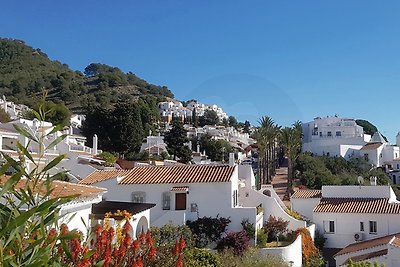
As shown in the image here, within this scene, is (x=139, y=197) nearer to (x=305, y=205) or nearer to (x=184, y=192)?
(x=184, y=192)

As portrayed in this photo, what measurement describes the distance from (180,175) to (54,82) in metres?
76.9

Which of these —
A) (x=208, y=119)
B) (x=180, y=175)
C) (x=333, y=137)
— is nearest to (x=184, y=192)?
(x=180, y=175)

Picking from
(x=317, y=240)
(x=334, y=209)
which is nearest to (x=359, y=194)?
(x=334, y=209)

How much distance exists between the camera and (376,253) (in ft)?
76.3

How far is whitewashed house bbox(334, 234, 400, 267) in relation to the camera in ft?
72.2

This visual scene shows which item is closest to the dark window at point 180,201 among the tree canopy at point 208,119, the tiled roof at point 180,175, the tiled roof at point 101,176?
the tiled roof at point 180,175

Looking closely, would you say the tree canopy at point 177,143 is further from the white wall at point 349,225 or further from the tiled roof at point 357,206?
the white wall at point 349,225

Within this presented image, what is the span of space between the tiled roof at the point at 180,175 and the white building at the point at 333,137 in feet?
148

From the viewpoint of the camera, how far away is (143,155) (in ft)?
155

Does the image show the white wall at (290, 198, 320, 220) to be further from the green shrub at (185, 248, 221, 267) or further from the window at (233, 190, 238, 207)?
the green shrub at (185, 248, 221, 267)

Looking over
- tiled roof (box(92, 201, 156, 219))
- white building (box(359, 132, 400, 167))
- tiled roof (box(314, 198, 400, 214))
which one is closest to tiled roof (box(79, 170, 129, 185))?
tiled roof (box(92, 201, 156, 219))

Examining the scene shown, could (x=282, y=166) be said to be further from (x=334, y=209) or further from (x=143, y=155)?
(x=334, y=209)

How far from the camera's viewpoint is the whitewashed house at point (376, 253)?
2200cm

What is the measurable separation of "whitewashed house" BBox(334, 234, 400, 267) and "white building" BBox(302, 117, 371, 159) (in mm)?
42202
